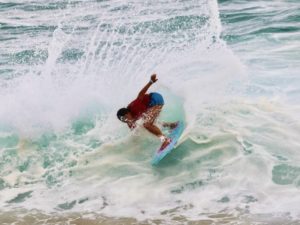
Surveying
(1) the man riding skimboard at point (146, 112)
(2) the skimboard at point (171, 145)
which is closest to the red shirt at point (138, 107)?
(1) the man riding skimboard at point (146, 112)

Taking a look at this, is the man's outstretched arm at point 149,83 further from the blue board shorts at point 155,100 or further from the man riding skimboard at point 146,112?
the blue board shorts at point 155,100

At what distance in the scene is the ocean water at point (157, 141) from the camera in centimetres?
726

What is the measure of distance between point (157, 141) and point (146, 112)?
84 cm

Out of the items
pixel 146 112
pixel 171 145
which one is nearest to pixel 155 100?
pixel 146 112

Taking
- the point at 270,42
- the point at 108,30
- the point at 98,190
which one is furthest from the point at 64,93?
the point at 108,30

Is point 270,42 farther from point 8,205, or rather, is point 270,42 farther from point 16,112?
point 8,205

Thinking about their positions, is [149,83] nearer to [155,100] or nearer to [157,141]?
[155,100]

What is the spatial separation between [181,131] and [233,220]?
2.84 m

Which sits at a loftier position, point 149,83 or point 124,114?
point 149,83

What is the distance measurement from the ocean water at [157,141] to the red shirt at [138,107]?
29.3 inches

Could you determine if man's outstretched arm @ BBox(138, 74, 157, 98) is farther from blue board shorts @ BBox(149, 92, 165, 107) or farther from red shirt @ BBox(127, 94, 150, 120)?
blue board shorts @ BBox(149, 92, 165, 107)

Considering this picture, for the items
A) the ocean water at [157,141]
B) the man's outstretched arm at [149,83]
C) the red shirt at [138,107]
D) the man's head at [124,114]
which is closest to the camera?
the ocean water at [157,141]

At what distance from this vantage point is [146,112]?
876cm

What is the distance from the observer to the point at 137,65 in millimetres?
11312
